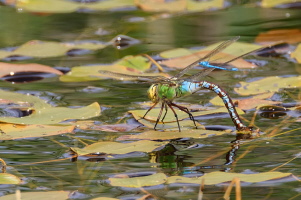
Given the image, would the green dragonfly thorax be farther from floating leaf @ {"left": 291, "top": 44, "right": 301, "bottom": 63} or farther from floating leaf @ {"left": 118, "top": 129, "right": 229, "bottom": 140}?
floating leaf @ {"left": 291, "top": 44, "right": 301, "bottom": 63}

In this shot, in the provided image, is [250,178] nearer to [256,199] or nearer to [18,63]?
[256,199]

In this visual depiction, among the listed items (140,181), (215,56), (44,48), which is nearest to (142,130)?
(140,181)

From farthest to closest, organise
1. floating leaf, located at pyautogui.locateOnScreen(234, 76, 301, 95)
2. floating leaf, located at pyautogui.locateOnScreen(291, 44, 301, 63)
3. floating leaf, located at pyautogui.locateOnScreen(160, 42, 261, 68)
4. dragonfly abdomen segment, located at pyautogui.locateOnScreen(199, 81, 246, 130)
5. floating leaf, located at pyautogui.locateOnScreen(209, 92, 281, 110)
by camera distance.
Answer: floating leaf, located at pyautogui.locateOnScreen(291, 44, 301, 63) < floating leaf, located at pyautogui.locateOnScreen(160, 42, 261, 68) < floating leaf, located at pyautogui.locateOnScreen(234, 76, 301, 95) < floating leaf, located at pyautogui.locateOnScreen(209, 92, 281, 110) < dragonfly abdomen segment, located at pyautogui.locateOnScreen(199, 81, 246, 130)

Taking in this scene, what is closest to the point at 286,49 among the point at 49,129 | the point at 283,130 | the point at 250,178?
the point at 283,130

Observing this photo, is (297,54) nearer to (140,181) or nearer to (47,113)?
(47,113)

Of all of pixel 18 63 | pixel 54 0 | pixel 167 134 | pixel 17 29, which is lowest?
pixel 167 134

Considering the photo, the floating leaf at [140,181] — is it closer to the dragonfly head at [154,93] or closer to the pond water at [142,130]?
the pond water at [142,130]

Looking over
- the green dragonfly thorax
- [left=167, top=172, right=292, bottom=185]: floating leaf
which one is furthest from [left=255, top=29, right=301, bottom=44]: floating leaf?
[left=167, top=172, right=292, bottom=185]: floating leaf
